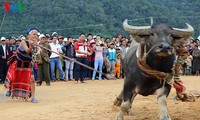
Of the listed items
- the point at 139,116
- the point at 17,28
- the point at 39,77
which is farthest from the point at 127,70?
the point at 17,28

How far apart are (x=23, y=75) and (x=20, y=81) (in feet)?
0.60

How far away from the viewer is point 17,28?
30188 millimetres

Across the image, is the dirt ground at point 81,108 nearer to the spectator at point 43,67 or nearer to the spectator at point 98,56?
the spectator at point 43,67

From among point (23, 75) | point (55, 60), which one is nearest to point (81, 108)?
point (23, 75)

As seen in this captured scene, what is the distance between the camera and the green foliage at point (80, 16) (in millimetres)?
31219

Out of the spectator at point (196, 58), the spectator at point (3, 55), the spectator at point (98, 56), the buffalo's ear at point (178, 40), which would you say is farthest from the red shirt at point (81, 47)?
the buffalo's ear at point (178, 40)

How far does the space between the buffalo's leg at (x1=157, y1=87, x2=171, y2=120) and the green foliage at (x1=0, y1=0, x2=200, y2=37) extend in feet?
65.9

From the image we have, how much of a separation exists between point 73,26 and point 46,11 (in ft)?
8.24

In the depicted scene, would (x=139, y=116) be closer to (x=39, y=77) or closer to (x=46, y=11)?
(x=39, y=77)

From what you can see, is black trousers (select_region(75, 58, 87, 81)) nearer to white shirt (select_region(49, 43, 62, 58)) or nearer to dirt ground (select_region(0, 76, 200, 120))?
white shirt (select_region(49, 43, 62, 58))

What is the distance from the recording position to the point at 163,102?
23.6ft

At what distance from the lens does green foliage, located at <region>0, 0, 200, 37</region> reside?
3122 centimetres

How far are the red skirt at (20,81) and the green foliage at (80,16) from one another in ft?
54.6

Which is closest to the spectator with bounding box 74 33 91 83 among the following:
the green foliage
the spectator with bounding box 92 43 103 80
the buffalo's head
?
the spectator with bounding box 92 43 103 80
